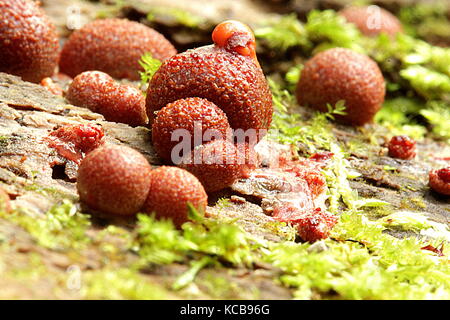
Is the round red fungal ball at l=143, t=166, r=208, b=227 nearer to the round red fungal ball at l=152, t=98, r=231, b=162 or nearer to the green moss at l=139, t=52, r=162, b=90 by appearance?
the round red fungal ball at l=152, t=98, r=231, b=162

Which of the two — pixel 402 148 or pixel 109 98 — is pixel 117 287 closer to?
pixel 109 98

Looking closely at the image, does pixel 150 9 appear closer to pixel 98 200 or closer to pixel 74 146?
pixel 74 146

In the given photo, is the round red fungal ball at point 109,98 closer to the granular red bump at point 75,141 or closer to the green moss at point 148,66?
the green moss at point 148,66

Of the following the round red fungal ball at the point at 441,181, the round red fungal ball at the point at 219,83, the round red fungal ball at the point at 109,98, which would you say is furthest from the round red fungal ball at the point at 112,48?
the round red fungal ball at the point at 441,181

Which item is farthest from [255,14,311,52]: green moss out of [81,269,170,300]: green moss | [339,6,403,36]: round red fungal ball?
[81,269,170,300]: green moss

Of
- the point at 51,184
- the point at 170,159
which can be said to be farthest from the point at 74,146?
the point at 170,159

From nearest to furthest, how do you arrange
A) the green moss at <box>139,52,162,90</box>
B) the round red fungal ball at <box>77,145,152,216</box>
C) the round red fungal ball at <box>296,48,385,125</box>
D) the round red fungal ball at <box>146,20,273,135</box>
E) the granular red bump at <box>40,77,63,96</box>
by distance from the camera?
the round red fungal ball at <box>77,145,152,216</box> → the round red fungal ball at <box>146,20,273,135</box> → the green moss at <box>139,52,162,90</box> → the granular red bump at <box>40,77,63,96</box> → the round red fungal ball at <box>296,48,385,125</box>
